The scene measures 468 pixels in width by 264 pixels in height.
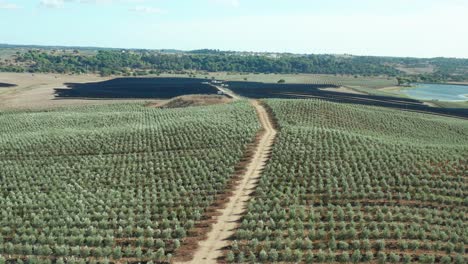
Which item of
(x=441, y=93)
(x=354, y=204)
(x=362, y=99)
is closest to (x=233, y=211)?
(x=354, y=204)

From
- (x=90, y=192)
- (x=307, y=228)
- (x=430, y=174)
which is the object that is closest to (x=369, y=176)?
(x=430, y=174)

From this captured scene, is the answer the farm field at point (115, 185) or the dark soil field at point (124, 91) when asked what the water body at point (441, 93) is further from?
the farm field at point (115, 185)

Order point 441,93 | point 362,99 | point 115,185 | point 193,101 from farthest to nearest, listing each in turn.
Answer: point 441,93 → point 362,99 → point 193,101 → point 115,185

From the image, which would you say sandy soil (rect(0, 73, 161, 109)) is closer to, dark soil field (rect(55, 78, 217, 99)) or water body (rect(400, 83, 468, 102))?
dark soil field (rect(55, 78, 217, 99))

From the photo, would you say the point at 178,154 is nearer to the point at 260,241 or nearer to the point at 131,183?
the point at 131,183

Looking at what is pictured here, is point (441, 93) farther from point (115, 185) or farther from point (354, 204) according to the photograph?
point (115, 185)

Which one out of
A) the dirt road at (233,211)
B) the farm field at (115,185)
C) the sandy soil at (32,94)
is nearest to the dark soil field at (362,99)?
the sandy soil at (32,94)
